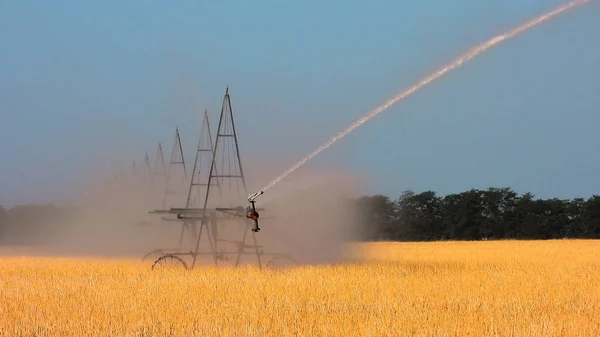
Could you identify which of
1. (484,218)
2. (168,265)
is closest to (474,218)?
(484,218)

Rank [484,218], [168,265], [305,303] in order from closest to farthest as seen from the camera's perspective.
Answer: [305,303] → [168,265] → [484,218]

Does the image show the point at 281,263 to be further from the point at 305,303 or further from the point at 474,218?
the point at 474,218

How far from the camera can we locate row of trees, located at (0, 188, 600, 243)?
301ft

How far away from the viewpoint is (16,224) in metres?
123

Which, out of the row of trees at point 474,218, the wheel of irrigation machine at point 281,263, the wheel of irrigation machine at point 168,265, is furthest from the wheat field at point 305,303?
the row of trees at point 474,218

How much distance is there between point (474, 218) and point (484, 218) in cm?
105

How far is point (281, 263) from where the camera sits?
103ft

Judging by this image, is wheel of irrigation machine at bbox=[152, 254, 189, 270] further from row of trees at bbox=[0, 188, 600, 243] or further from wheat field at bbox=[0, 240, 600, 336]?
row of trees at bbox=[0, 188, 600, 243]

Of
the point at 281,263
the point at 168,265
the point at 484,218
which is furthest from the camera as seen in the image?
the point at 484,218

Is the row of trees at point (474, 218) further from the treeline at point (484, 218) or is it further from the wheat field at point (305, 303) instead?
the wheat field at point (305, 303)

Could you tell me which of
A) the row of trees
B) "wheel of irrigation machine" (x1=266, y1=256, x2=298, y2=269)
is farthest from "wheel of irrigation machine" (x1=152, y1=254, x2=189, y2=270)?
the row of trees

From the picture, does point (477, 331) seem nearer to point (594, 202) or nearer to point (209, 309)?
point (209, 309)

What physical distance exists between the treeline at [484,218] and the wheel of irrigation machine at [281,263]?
53.7 meters

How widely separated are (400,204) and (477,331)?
9195cm
